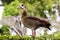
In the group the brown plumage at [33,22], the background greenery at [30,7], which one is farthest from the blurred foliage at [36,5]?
the brown plumage at [33,22]

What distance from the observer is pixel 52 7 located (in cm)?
787

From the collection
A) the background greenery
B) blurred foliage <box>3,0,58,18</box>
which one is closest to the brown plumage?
the background greenery

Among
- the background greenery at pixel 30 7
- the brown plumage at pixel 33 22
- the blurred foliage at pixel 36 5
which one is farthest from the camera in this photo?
the blurred foliage at pixel 36 5

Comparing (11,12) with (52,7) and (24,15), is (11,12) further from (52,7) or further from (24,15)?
(24,15)

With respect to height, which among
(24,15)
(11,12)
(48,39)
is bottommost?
(48,39)

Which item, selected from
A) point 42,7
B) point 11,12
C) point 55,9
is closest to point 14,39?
point 11,12

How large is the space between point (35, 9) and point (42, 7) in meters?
0.27

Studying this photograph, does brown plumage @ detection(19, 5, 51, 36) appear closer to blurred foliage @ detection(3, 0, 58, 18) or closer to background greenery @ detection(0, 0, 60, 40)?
background greenery @ detection(0, 0, 60, 40)

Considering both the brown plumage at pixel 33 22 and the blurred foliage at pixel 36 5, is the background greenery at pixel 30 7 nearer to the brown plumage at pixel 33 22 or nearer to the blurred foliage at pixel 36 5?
the blurred foliage at pixel 36 5

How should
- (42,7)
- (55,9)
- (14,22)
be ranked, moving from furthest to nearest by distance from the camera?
(55,9) → (42,7) → (14,22)

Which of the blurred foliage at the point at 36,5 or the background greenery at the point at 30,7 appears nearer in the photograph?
the background greenery at the point at 30,7

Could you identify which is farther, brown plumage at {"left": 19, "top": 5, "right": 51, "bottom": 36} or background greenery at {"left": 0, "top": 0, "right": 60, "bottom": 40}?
background greenery at {"left": 0, "top": 0, "right": 60, "bottom": 40}

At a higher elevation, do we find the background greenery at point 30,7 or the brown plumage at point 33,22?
the background greenery at point 30,7

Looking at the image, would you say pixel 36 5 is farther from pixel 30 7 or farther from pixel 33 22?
pixel 33 22
